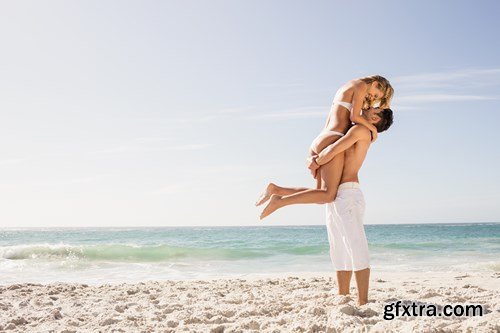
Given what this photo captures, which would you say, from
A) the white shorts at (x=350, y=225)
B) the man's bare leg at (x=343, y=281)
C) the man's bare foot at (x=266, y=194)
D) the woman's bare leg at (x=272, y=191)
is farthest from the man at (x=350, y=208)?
the man's bare foot at (x=266, y=194)

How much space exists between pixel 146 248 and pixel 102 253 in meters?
1.48

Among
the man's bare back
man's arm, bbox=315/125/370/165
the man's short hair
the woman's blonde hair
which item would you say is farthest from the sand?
the woman's blonde hair

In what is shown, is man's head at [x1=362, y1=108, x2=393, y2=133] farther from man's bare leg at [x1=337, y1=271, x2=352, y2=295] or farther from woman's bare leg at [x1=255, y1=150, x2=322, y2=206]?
man's bare leg at [x1=337, y1=271, x2=352, y2=295]

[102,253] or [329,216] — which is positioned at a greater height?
[329,216]

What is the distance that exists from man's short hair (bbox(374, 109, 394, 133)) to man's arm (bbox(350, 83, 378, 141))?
149 mm

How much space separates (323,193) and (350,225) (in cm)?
36

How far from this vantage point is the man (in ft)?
13.5

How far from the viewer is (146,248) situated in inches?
655

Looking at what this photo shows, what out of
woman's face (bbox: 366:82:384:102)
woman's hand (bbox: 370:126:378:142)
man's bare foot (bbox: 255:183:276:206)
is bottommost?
man's bare foot (bbox: 255:183:276:206)

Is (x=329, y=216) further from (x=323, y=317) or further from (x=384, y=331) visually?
(x=384, y=331)

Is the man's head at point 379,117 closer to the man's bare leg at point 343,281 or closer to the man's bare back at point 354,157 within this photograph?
the man's bare back at point 354,157

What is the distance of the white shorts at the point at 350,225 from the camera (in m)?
4.12

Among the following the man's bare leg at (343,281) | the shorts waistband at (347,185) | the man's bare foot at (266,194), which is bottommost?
the man's bare leg at (343,281)

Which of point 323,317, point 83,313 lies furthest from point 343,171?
point 83,313
